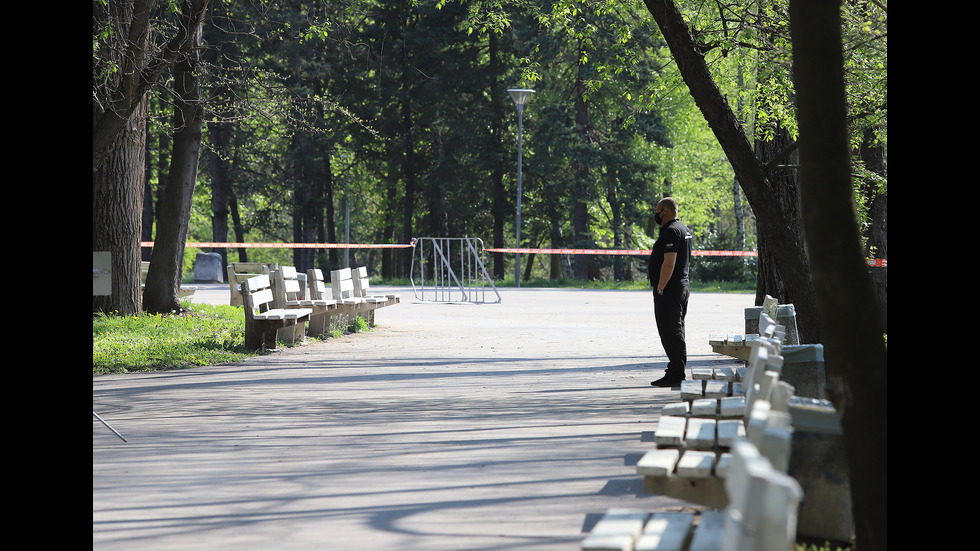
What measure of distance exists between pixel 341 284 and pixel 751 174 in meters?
8.64

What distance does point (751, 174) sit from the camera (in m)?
9.35

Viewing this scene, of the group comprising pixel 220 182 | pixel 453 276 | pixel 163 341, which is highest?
pixel 220 182

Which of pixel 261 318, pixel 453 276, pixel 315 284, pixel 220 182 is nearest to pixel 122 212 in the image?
pixel 315 284

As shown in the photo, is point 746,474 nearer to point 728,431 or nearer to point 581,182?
point 728,431

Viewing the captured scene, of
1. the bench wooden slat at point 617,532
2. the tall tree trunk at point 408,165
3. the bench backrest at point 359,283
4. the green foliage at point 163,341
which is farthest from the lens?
the tall tree trunk at point 408,165

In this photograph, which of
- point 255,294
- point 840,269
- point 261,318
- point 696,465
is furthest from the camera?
point 255,294

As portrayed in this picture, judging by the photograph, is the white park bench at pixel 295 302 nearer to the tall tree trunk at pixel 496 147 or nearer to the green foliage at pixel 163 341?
the green foliage at pixel 163 341

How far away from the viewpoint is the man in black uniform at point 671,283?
412 inches

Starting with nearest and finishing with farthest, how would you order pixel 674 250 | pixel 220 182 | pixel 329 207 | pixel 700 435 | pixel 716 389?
pixel 700 435 → pixel 716 389 → pixel 674 250 → pixel 220 182 → pixel 329 207

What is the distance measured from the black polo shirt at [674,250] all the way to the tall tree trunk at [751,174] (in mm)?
1075

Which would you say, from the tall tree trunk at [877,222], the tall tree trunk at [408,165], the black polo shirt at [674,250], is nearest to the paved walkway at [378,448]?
the black polo shirt at [674,250]

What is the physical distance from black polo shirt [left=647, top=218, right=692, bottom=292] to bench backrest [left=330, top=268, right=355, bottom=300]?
668 centimetres
